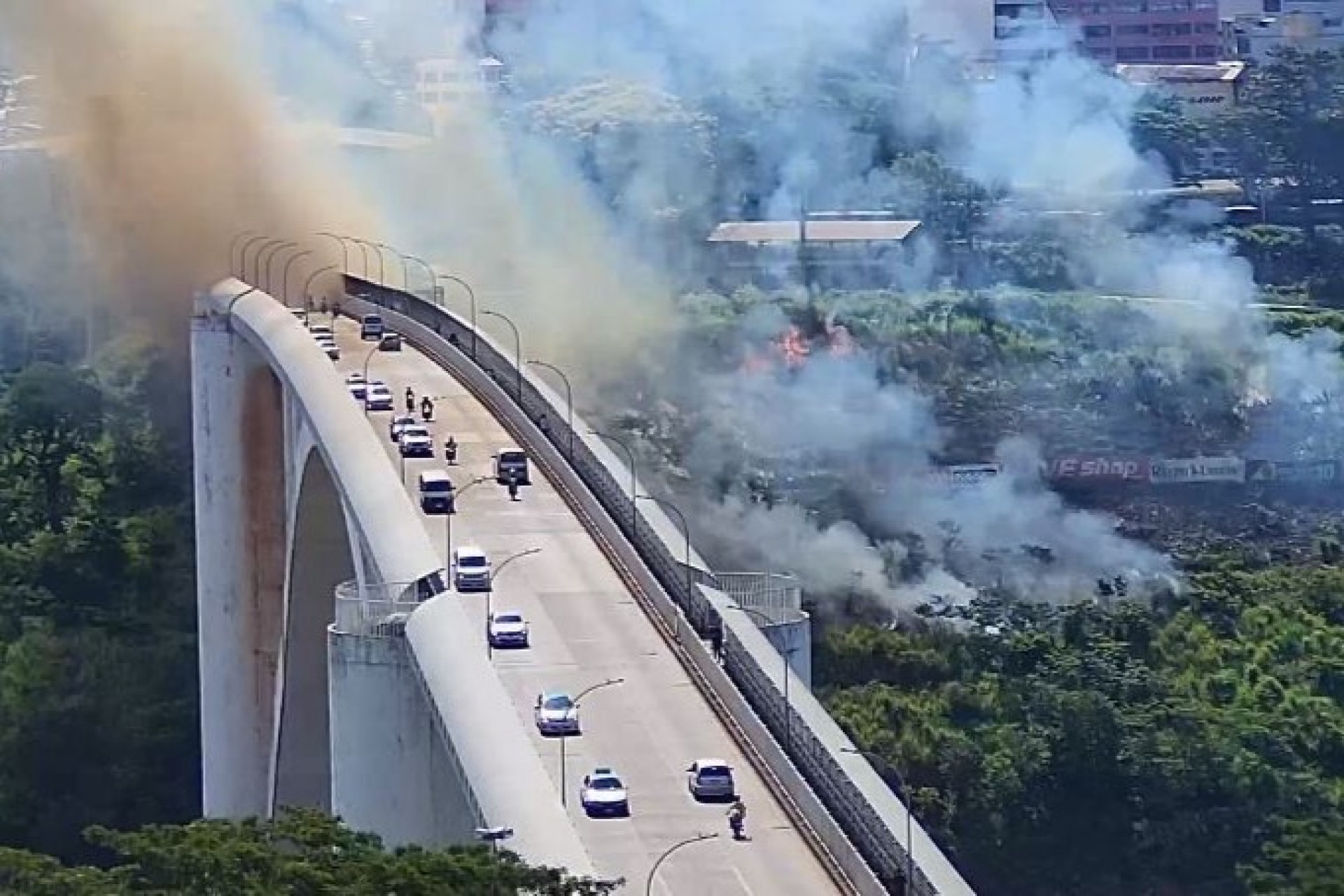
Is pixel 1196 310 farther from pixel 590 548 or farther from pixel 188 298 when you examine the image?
pixel 590 548

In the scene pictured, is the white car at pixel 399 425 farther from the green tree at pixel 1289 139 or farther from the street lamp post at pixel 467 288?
the green tree at pixel 1289 139

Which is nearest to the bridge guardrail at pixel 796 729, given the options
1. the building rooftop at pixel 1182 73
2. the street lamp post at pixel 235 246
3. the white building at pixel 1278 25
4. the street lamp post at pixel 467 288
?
the street lamp post at pixel 235 246

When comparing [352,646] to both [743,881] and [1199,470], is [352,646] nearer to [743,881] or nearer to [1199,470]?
[743,881]

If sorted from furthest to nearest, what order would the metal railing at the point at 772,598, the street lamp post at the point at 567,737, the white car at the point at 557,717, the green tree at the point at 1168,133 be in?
the green tree at the point at 1168,133 → the metal railing at the point at 772,598 → the white car at the point at 557,717 → the street lamp post at the point at 567,737

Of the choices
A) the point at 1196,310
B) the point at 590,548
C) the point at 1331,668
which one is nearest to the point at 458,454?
the point at 590,548

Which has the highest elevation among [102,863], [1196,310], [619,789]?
[1196,310]

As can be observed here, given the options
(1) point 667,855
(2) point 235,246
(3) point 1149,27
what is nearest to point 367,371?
(2) point 235,246

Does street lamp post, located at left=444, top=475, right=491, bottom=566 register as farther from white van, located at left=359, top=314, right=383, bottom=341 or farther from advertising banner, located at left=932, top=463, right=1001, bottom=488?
advertising banner, located at left=932, top=463, right=1001, bottom=488
